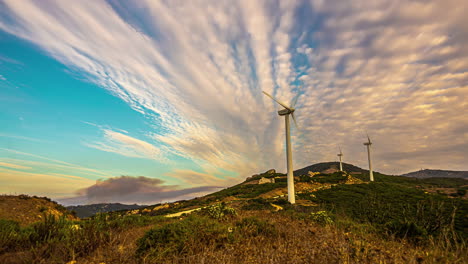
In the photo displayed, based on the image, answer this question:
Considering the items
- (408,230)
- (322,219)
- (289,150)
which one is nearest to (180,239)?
(322,219)

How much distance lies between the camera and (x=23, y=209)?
28.0m

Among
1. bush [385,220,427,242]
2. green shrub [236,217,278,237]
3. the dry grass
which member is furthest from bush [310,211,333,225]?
green shrub [236,217,278,237]

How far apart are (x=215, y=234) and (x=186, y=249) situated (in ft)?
5.48

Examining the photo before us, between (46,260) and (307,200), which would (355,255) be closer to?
(46,260)

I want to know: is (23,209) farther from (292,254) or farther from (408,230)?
(408,230)

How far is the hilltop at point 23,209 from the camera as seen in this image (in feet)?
82.2

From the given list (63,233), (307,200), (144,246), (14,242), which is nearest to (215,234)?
(144,246)

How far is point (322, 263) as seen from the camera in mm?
5941

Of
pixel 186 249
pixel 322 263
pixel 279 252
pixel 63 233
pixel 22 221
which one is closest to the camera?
pixel 322 263

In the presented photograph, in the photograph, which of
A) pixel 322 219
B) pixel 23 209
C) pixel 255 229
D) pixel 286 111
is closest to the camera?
pixel 255 229

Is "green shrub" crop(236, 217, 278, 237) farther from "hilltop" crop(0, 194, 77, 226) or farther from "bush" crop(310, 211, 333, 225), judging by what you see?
"hilltop" crop(0, 194, 77, 226)

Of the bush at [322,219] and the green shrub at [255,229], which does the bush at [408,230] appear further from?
the green shrub at [255,229]

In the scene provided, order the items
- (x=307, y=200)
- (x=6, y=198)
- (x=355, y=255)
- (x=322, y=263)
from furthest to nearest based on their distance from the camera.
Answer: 1. (x=307, y=200)
2. (x=6, y=198)
3. (x=355, y=255)
4. (x=322, y=263)

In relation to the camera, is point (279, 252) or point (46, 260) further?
point (279, 252)
